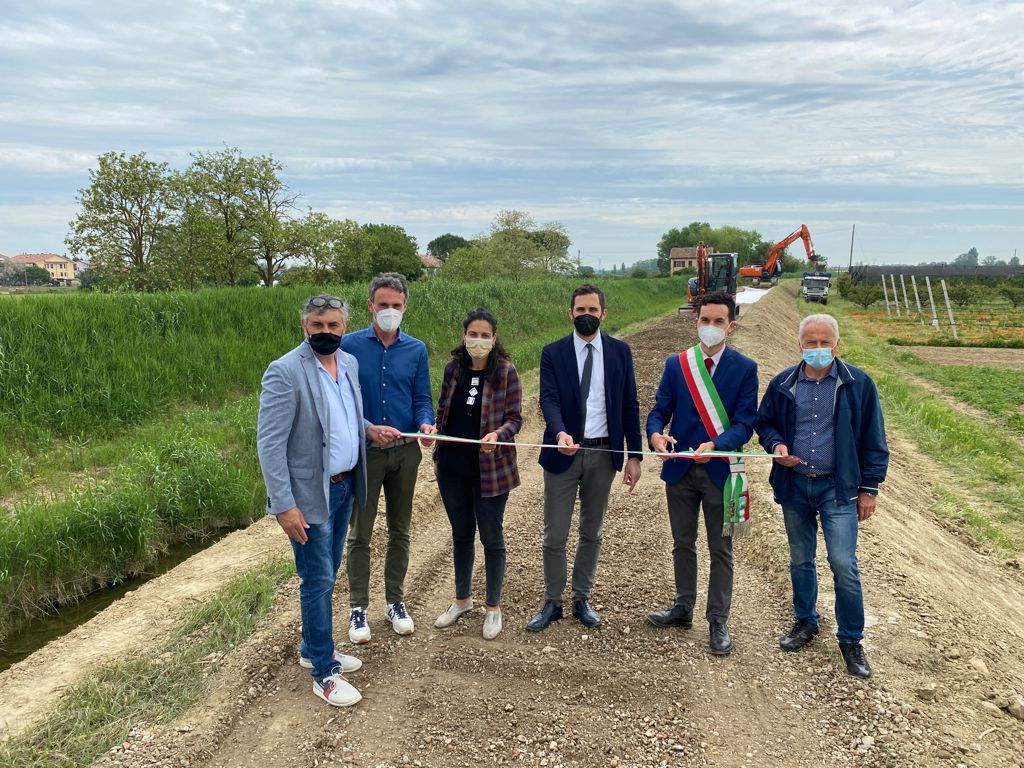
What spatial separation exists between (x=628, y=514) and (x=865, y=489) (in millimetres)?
2830

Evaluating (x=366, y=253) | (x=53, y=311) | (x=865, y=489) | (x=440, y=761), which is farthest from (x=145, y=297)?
(x=366, y=253)

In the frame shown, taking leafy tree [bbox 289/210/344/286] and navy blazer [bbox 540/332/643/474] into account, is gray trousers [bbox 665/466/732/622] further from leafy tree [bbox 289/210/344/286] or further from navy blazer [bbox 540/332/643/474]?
leafy tree [bbox 289/210/344/286]

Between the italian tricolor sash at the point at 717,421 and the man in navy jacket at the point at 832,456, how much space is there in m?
0.23

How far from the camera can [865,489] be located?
3.46 metres

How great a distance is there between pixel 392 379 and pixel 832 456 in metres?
2.38

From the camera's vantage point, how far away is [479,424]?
12.2 feet

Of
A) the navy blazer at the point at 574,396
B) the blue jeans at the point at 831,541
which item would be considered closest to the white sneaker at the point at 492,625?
the navy blazer at the point at 574,396

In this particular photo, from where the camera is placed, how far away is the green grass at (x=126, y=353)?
7.55 metres

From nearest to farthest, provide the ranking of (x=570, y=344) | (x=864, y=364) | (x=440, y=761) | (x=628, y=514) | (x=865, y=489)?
(x=440, y=761), (x=865, y=489), (x=570, y=344), (x=628, y=514), (x=864, y=364)

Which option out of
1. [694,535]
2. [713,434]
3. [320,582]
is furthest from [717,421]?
[320,582]

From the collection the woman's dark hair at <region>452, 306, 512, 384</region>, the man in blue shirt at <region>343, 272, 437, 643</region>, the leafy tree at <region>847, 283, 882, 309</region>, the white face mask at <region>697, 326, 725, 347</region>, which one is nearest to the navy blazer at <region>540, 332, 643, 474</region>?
the woman's dark hair at <region>452, 306, 512, 384</region>

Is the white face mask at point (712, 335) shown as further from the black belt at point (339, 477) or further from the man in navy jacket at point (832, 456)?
the black belt at point (339, 477)

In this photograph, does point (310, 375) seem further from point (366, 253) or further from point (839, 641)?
point (366, 253)

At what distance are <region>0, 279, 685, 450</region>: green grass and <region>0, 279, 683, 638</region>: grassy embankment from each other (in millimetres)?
17
